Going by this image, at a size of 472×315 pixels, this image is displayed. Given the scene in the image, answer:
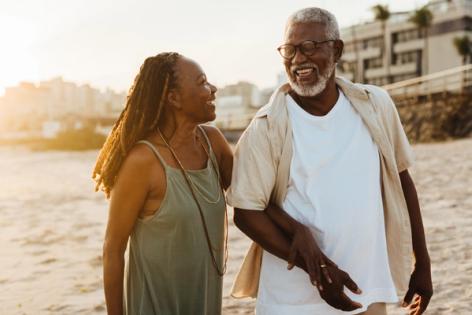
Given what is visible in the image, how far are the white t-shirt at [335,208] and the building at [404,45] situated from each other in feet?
137

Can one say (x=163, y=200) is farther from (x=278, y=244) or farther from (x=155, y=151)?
(x=278, y=244)

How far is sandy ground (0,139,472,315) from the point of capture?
16.4 ft

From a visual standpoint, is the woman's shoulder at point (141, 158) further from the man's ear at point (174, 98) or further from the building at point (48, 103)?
the building at point (48, 103)

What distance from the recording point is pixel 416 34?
159ft

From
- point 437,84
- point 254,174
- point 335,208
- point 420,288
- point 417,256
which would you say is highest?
point 254,174

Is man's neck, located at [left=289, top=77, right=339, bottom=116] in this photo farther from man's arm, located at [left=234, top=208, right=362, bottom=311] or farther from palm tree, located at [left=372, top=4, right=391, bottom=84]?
palm tree, located at [left=372, top=4, right=391, bottom=84]

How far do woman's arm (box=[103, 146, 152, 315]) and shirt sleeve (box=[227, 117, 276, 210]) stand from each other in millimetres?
382

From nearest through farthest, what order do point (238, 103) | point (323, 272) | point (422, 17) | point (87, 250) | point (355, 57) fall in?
1. point (323, 272)
2. point (87, 250)
3. point (422, 17)
4. point (355, 57)
5. point (238, 103)

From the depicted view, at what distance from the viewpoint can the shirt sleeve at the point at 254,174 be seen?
227 centimetres

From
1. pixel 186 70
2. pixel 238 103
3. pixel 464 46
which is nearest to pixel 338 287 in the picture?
pixel 186 70

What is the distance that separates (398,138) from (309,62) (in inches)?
22.4

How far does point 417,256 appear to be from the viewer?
263cm

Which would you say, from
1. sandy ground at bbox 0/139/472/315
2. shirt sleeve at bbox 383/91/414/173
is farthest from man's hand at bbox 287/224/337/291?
sandy ground at bbox 0/139/472/315

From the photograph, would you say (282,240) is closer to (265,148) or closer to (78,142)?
(265,148)
